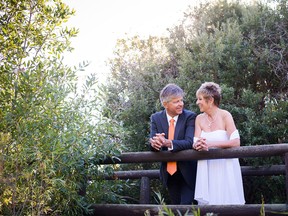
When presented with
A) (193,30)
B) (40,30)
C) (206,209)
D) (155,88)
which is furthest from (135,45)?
(206,209)

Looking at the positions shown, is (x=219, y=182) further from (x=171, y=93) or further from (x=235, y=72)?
(x=235, y=72)

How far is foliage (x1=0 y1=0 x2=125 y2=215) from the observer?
445 cm

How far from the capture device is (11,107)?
4770 mm

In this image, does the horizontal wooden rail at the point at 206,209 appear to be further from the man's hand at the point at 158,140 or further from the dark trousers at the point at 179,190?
the man's hand at the point at 158,140

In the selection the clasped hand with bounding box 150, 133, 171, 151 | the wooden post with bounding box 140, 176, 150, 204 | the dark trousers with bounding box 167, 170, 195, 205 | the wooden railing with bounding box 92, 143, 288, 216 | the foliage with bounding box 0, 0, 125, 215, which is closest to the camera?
the foliage with bounding box 0, 0, 125, 215

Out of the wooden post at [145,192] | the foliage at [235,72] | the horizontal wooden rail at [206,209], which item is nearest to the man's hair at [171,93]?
the horizontal wooden rail at [206,209]

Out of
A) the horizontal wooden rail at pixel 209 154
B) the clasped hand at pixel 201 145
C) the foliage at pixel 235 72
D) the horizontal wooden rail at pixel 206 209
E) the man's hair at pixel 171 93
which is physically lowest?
the horizontal wooden rail at pixel 206 209

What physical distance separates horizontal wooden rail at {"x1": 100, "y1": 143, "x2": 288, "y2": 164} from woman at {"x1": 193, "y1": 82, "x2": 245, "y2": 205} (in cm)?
13

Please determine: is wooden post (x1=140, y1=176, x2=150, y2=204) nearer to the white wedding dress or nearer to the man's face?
the white wedding dress

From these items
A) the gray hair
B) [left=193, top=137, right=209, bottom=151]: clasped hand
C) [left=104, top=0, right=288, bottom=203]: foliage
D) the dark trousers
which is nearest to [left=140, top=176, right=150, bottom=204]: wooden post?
[left=104, top=0, right=288, bottom=203]: foliage

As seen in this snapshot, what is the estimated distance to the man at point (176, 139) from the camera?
529 cm

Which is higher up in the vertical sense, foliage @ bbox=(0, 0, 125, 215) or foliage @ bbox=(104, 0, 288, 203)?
foliage @ bbox=(104, 0, 288, 203)

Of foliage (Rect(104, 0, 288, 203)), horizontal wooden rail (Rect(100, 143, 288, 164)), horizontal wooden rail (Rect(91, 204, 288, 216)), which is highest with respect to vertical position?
foliage (Rect(104, 0, 288, 203))

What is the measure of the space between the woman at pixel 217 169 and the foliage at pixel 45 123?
1.06 meters
